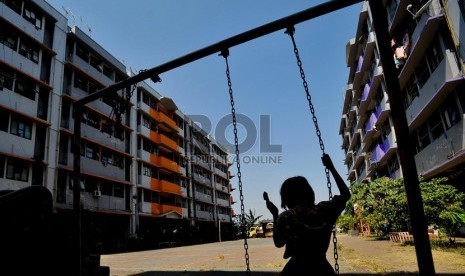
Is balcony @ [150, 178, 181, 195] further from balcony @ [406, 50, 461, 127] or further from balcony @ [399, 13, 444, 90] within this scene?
balcony @ [399, 13, 444, 90]

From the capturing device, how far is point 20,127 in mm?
21578

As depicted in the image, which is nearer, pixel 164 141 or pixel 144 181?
pixel 144 181

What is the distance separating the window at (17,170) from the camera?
66.9 feet

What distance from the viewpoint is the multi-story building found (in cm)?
2127

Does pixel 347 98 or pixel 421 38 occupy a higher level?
pixel 347 98

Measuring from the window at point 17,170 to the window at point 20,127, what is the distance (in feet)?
5.73

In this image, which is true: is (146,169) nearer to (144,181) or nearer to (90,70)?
(144,181)

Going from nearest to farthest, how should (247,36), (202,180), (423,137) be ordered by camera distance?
1. (247,36)
2. (423,137)
3. (202,180)

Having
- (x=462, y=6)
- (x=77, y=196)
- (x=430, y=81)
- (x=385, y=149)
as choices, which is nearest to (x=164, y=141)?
(x=385, y=149)

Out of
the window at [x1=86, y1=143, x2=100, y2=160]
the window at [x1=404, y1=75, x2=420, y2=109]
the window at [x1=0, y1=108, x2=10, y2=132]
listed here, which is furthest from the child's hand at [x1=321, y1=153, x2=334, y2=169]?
the window at [x1=86, y1=143, x2=100, y2=160]

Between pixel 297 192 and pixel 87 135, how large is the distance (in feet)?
88.9

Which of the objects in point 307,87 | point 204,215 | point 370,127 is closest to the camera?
point 307,87

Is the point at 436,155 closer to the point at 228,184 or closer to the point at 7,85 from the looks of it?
the point at 7,85

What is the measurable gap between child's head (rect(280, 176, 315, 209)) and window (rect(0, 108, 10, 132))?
882 inches
